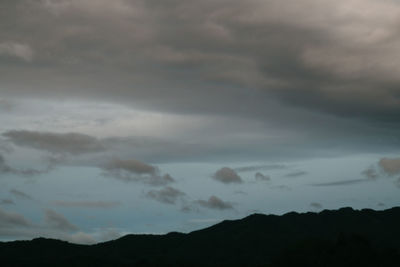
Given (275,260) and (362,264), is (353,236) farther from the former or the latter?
(275,260)

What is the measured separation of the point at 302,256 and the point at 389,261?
24.9 m

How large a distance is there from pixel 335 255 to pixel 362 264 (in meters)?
8.68

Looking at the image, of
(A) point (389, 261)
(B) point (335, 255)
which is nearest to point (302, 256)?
(B) point (335, 255)

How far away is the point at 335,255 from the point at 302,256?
974 centimetres

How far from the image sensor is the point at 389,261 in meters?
151

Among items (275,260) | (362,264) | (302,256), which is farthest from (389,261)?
(275,260)

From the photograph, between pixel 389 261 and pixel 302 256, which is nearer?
pixel 389 261

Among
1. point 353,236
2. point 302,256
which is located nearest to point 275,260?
point 302,256

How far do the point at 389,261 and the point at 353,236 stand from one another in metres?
16.5

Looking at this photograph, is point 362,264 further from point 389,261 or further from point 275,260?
point 275,260

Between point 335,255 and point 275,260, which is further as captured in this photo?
point 275,260

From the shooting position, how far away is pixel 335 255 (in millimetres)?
158125

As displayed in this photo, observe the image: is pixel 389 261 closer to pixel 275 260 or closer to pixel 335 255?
pixel 335 255

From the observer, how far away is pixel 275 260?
169 meters
